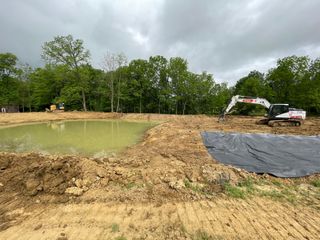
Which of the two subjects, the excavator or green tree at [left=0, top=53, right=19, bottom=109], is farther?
green tree at [left=0, top=53, right=19, bottom=109]

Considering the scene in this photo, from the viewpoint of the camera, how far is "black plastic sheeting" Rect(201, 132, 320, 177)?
16.4 feet

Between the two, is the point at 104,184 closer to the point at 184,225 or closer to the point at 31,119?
the point at 184,225

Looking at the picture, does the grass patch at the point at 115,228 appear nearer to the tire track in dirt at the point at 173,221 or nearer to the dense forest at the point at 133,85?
the tire track in dirt at the point at 173,221

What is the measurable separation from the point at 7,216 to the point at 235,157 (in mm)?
5844

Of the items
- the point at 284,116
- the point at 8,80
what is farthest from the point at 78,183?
the point at 8,80

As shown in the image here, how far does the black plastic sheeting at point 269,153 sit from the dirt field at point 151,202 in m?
0.40

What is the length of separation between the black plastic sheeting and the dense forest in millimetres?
23204

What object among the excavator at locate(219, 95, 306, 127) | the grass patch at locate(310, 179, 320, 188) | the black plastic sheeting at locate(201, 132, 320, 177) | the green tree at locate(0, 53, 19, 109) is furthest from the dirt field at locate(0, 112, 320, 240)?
the green tree at locate(0, 53, 19, 109)

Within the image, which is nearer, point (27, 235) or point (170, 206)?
point (27, 235)

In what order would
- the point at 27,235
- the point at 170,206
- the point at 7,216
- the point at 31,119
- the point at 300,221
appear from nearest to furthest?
the point at 27,235, the point at 300,221, the point at 7,216, the point at 170,206, the point at 31,119

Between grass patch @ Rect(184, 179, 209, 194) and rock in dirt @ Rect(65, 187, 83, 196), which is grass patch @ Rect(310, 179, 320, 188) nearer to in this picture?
grass patch @ Rect(184, 179, 209, 194)

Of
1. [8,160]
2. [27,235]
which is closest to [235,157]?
[27,235]

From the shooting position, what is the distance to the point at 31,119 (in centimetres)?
1966

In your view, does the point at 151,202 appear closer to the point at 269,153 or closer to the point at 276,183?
the point at 276,183
